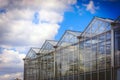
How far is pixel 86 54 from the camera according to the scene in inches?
1565

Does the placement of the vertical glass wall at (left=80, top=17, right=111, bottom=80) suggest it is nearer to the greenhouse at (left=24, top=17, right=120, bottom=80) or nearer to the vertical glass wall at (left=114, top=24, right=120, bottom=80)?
the greenhouse at (left=24, top=17, right=120, bottom=80)

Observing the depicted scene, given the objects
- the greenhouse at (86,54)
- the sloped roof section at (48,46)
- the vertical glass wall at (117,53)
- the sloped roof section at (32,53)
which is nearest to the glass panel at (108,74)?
the greenhouse at (86,54)

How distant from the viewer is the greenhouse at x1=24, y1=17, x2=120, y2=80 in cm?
3475

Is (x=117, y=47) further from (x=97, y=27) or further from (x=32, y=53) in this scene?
(x=32, y=53)

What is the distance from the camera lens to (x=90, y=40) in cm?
3925

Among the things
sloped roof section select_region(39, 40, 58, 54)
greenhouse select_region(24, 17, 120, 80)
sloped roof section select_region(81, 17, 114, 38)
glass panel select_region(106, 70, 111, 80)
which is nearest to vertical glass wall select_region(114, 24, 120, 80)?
greenhouse select_region(24, 17, 120, 80)

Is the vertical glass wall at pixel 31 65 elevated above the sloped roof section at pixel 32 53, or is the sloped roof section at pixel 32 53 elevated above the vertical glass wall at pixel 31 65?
the sloped roof section at pixel 32 53

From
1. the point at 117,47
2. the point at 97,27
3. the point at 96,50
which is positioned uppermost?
the point at 97,27

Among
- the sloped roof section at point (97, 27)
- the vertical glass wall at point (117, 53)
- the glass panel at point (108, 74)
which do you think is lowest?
the glass panel at point (108, 74)

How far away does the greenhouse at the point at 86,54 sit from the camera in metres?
34.8

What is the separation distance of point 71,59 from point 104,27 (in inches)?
340

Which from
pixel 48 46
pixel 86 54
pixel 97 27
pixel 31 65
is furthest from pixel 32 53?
pixel 97 27

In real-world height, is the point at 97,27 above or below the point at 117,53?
above

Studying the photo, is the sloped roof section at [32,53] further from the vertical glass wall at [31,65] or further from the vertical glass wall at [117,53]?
the vertical glass wall at [117,53]
